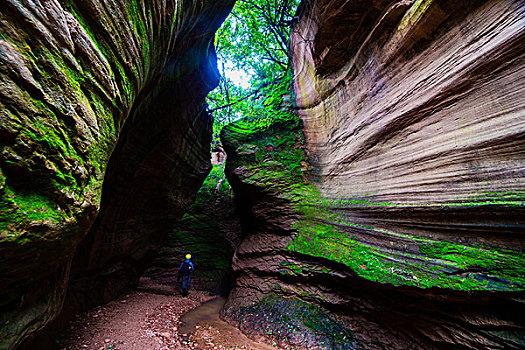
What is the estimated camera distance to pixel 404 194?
14.9 ft

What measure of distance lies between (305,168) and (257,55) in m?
9.53

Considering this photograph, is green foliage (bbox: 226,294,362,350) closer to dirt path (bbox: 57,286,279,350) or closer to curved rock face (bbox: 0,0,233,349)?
dirt path (bbox: 57,286,279,350)

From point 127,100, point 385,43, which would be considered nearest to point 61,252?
point 127,100

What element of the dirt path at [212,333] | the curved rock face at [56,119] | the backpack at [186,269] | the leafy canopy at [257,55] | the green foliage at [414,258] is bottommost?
the dirt path at [212,333]

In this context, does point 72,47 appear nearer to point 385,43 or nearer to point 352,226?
point 352,226

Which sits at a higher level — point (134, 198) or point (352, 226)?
point (134, 198)

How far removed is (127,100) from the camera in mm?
2902

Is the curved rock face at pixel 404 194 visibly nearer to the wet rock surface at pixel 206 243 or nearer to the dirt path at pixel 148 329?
the dirt path at pixel 148 329

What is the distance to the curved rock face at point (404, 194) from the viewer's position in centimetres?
334

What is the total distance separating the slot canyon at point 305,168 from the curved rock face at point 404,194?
0.03m

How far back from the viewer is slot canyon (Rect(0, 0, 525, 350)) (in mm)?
1875

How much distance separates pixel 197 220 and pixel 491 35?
41.8 ft

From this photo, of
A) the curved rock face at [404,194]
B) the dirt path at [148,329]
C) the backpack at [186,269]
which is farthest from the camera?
the backpack at [186,269]

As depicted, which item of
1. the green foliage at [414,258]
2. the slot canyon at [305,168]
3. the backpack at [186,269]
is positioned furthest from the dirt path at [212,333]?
the green foliage at [414,258]
